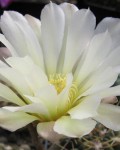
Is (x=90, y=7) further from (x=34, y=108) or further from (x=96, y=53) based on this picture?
(x=34, y=108)

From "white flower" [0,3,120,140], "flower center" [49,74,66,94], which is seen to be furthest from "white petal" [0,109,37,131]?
"flower center" [49,74,66,94]

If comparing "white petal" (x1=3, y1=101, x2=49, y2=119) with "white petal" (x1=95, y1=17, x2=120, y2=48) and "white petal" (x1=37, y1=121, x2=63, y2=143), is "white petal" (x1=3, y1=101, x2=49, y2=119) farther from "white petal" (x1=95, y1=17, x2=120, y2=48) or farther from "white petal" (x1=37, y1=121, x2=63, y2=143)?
"white petal" (x1=95, y1=17, x2=120, y2=48)

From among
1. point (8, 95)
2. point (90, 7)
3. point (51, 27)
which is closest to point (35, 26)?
point (51, 27)

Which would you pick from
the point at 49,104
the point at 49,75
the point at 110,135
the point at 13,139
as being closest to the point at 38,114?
the point at 49,104

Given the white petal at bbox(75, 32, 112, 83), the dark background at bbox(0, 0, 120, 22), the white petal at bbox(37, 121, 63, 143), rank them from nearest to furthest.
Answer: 1. the white petal at bbox(37, 121, 63, 143)
2. the white petal at bbox(75, 32, 112, 83)
3. the dark background at bbox(0, 0, 120, 22)

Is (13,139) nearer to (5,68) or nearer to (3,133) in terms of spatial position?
(3,133)

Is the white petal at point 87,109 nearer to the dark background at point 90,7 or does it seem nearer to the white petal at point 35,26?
the white petal at point 35,26
